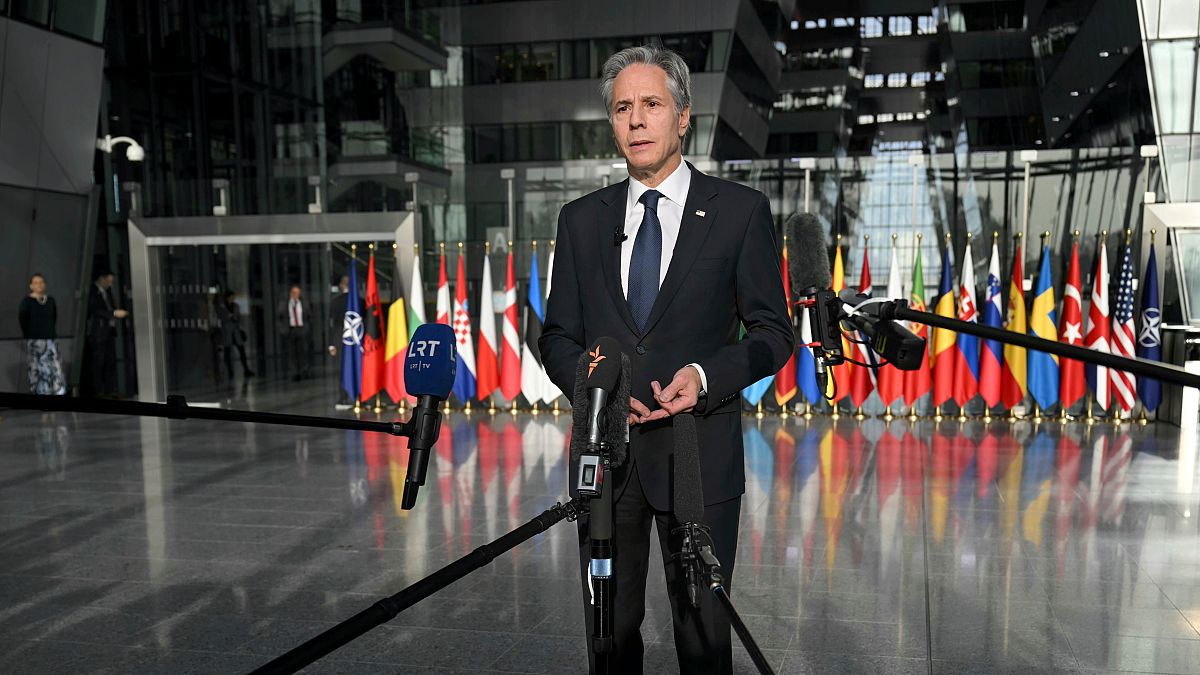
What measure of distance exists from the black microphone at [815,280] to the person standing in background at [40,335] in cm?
1112

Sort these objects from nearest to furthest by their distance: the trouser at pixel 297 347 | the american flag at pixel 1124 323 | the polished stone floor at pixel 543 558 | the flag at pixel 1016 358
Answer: the polished stone floor at pixel 543 558
the american flag at pixel 1124 323
the flag at pixel 1016 358
the trouser at pixel 297 347

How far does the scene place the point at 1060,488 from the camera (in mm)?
6336

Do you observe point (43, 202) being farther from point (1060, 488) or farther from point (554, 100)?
point (1060, 488)

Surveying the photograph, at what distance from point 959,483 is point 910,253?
14.4ft

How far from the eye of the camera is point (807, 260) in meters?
2.06

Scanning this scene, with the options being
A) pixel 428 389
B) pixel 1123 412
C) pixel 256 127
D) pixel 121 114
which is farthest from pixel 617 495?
pixel 121 114

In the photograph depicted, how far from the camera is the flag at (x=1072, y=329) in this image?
30.3 feet

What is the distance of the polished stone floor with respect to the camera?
3.46 meters

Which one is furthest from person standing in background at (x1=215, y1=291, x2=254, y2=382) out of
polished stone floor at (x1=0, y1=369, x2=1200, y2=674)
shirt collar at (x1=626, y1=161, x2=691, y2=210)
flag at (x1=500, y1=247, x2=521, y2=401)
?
shirt collar at (x1=626, y1=161, x2=691, y2=210)

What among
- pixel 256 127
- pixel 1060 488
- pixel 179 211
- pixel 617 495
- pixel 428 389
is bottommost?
pixel 1060 488

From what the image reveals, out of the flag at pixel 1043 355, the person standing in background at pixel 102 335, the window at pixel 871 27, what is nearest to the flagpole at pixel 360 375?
the person standing in background at pixel 102 335

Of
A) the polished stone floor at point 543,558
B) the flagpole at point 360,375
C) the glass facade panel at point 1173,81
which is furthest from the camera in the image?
the flagpole at point 360,375

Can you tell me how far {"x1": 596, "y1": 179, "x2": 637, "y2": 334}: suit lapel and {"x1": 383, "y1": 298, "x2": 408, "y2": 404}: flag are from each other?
8716 mm

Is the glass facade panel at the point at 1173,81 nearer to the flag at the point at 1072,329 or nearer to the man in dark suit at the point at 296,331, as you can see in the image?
the flag at the point at 1072,329
